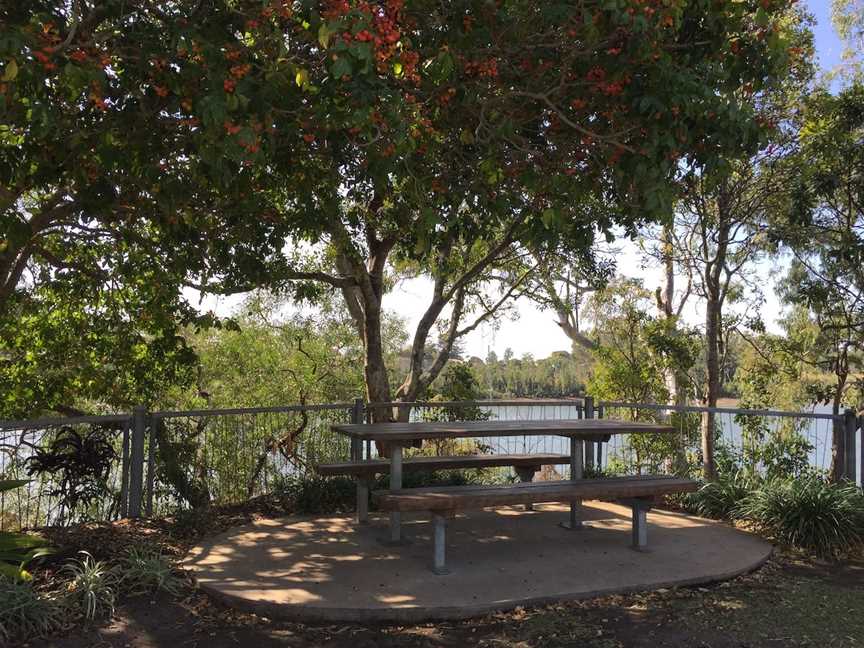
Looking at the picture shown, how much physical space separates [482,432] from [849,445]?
3.95 meters

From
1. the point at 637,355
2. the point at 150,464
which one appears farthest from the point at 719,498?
the point at 637,355

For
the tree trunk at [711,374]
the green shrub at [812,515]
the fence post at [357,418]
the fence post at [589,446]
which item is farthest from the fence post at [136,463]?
the tree trunk at [711,374]

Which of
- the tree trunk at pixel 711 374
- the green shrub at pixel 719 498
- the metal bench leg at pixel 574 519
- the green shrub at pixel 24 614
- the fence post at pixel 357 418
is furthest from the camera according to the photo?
the tree trunk at pixel 711 374

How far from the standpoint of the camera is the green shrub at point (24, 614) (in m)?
4.09

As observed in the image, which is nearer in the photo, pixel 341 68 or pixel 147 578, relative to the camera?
pixel 341 68

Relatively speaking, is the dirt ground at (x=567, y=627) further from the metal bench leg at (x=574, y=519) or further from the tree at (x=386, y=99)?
the tree at (x=386, y=99)

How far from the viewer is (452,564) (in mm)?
5523

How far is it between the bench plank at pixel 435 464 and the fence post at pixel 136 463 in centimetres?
180

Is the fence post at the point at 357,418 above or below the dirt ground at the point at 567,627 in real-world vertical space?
above

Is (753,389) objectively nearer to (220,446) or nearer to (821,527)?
(821,527)

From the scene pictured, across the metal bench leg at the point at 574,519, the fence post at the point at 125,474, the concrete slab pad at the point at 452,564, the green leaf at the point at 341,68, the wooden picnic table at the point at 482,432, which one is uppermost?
the green leaf at the point at 341,68

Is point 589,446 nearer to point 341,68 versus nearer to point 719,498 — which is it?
point 719,498

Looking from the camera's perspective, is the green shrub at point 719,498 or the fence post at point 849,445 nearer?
A: the fence post at point 849,445

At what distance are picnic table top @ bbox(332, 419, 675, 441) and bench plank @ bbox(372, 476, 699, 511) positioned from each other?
1.41 ft
